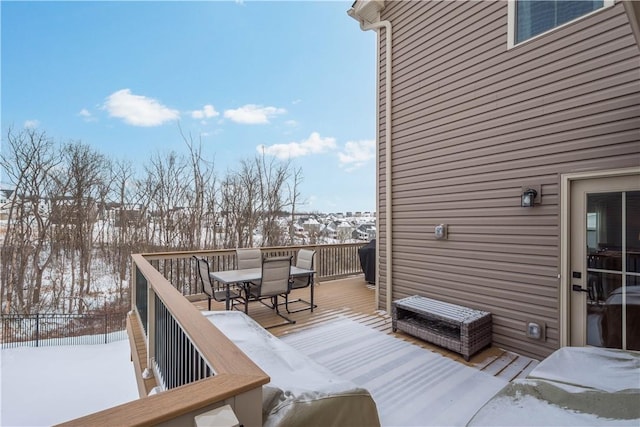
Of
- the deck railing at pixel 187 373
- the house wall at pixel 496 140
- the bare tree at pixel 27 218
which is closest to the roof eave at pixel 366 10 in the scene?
the house wall at pixel 496 140

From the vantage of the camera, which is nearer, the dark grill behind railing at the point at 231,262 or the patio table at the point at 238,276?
the patio table at the point at 238,276

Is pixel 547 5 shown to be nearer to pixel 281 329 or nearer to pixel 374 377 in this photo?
pixel 374 377

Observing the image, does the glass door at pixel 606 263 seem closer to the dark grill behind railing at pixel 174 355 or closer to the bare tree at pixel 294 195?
the dark grill behind railing at pixel 174 355

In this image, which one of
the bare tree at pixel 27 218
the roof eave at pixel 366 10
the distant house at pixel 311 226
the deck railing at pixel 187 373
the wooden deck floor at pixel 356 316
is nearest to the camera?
the deck railing at pixel 187 373

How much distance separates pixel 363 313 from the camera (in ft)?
15.8

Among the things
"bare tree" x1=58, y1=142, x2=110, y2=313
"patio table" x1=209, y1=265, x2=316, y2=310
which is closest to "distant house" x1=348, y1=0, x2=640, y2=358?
"patio table" x1=209, y1=265, x2=316, y2=310

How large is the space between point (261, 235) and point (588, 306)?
26.8ft

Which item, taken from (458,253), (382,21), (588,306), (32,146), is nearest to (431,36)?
(382,21)

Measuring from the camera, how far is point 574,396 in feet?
5.25

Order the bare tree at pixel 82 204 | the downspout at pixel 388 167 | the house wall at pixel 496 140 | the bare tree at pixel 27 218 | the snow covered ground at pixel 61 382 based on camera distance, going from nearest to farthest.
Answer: the house wall at pixel 496 140 → the downspout at pixel 388 167 → the snow covered ground at pixel 61 382 → the bare tree at pixel 27 218 → the bare tree at pixel 82 204

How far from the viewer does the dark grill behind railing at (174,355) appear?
1.39 m

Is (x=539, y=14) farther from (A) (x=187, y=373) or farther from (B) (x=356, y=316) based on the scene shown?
(A) (x=187, y=373)

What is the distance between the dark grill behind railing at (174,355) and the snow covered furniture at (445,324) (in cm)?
284

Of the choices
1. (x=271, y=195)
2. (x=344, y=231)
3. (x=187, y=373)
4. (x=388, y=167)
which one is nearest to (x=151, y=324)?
(x=187, y=373)
